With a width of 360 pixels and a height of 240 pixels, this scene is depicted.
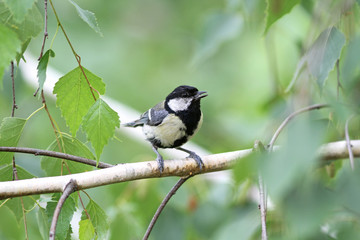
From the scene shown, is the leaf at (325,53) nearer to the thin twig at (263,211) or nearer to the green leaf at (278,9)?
the green leaf at (278,9)

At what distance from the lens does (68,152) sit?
129 cm

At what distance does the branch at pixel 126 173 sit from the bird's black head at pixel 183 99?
66cm

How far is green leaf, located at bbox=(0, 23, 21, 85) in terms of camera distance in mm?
911

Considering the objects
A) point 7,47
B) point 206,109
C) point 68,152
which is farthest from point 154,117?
point 206,109

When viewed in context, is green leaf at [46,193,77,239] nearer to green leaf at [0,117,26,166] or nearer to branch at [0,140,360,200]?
branch at [0,140,360,200]

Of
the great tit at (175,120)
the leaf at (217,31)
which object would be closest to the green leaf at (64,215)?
the great tit at (175,120)

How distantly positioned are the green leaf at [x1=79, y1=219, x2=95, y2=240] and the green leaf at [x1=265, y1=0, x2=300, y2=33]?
69 cm

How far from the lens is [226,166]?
137 centimetres

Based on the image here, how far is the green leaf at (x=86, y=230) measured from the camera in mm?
1132

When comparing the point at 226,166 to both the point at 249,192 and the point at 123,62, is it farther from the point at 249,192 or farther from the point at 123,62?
the point at 123,62

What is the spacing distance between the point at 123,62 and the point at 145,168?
394cm

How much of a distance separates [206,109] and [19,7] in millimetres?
3231

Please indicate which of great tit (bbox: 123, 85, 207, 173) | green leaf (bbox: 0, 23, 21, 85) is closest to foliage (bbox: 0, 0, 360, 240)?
green leaf (bbox: 0, 23, 21, 85)

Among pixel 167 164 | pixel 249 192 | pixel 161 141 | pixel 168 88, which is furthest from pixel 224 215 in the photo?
pixel 168 88
